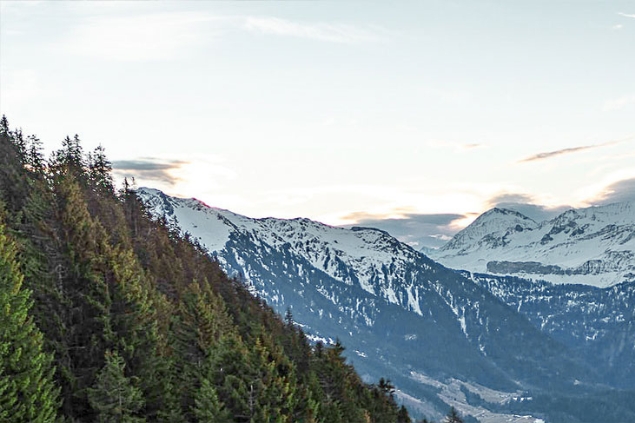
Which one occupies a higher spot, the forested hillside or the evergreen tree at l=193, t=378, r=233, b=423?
the forested hillside

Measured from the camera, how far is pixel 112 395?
117ft

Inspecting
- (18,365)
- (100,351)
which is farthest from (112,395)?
(18,365)

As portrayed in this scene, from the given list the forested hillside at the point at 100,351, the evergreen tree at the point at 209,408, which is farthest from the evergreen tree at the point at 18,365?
the evergreen tree at the point at 209,408

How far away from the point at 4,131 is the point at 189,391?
96.4 m

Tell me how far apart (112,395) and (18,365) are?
5.94 metres

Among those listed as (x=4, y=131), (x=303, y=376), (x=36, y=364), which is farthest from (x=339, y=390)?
(x=4, y=131)

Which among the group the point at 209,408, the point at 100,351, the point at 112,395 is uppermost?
the point at 100,351

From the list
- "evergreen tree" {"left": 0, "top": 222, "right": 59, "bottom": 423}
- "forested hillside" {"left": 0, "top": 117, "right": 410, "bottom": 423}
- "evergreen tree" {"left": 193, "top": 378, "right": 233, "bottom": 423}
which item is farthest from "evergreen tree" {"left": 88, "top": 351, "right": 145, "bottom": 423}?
"evergreen tree" {"left": 193, "top": 378, "right": 233, "bottom": 423}

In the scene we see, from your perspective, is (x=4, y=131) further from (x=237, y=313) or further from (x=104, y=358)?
(x=104, y=358)

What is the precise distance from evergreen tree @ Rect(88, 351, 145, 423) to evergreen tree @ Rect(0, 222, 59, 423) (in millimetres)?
2822

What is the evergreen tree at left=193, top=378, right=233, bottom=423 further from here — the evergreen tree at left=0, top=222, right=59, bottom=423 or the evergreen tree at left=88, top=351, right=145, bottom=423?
the evergreen tree at left=0, top=222, right=59, bottom=423

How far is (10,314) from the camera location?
103 feet

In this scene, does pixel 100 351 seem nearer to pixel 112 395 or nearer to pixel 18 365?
pixel 112 395

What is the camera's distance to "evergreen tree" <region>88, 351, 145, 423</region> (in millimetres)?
35156
